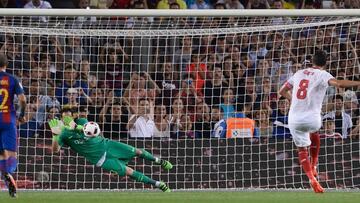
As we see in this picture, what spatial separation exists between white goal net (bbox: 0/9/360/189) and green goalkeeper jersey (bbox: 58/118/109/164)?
4.58 ft

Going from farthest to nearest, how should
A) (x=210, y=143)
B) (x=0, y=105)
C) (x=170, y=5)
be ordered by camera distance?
(x=170, y=5)
(x=210, y=143)
(x=0, y=105)

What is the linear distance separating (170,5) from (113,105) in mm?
3899

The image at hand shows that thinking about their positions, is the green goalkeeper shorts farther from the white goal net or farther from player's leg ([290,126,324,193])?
player's leg ([290,126,324,193])

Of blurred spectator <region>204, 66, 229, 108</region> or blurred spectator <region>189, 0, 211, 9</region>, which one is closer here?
blurred spectator <region>204, 66, 229, 108</region>

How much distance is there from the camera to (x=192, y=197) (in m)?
16.3

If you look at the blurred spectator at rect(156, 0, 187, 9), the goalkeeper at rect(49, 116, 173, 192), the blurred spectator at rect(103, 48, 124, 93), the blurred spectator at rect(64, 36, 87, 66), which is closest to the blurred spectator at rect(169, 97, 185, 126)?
the blurred spectator at rect(103, 48, 124, 93)

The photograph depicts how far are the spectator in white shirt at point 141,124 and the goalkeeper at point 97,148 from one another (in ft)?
4.72

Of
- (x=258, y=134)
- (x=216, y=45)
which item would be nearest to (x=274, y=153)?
(x=258, y=134)

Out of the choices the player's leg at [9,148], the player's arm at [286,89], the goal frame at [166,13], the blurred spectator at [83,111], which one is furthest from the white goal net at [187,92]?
the player's leg at [9,148]

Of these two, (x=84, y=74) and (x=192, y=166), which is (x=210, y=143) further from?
(x=84, y=74)

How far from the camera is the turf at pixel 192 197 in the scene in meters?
15.3

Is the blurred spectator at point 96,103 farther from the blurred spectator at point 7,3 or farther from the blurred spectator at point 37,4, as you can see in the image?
the blurred spectator at point 7,3

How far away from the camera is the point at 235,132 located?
65.3ft

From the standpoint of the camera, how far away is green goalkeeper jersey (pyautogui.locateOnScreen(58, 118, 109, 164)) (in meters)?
18.0
